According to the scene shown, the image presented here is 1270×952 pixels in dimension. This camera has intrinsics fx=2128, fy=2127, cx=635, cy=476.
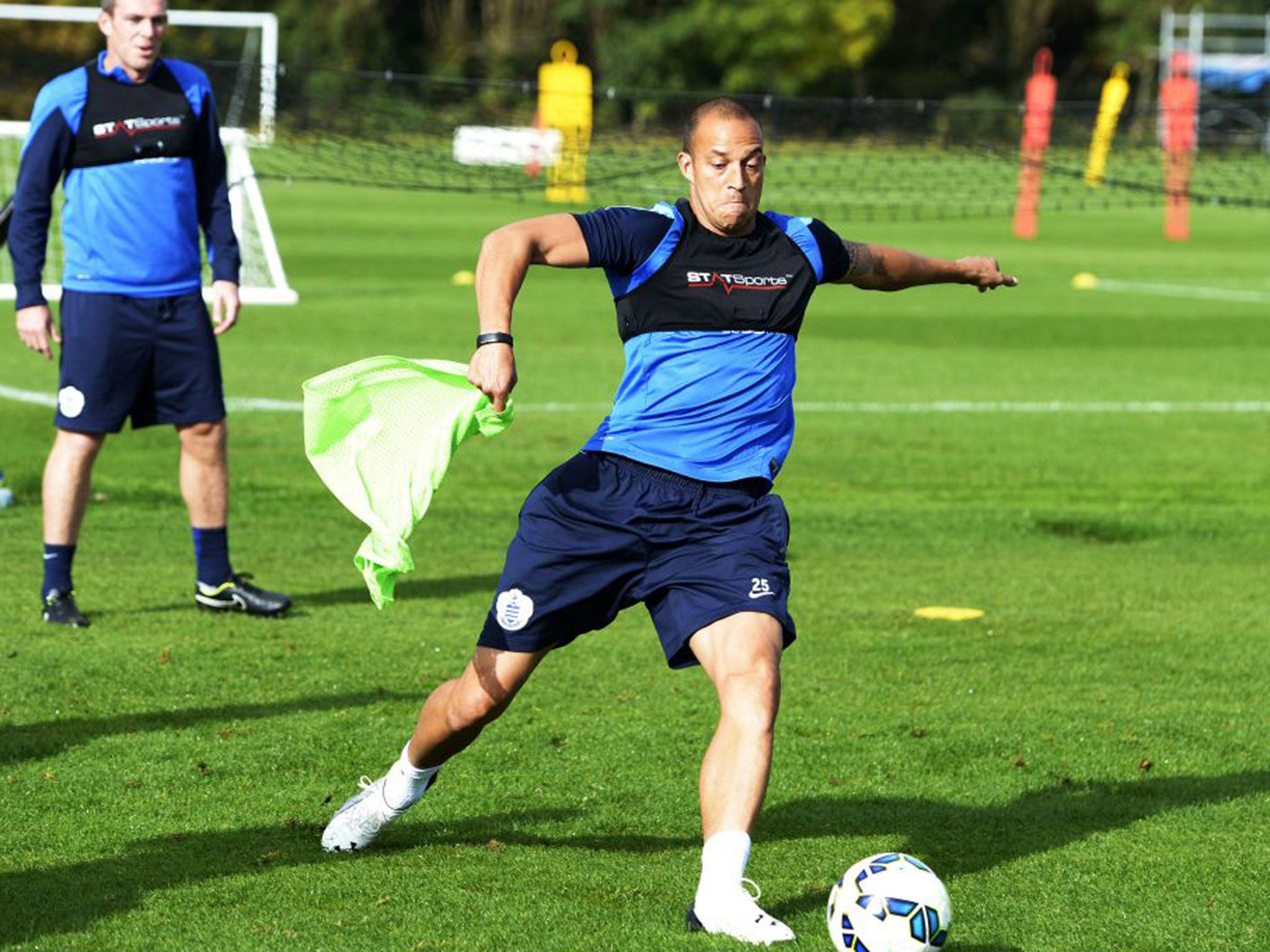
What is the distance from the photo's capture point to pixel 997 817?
20.2 feet

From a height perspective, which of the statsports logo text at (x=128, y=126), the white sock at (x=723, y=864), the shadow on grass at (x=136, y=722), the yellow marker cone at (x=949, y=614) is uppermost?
the statsports logo text at (x=128, y=126)

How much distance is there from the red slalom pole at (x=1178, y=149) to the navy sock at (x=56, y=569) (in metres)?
14.3

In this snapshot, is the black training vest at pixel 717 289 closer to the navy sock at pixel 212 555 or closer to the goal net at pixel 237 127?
the navy sock at pixel 212 555

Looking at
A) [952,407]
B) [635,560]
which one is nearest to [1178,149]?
[952,407]

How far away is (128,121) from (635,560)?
12.8ft

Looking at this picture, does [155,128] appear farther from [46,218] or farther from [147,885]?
[147,885]

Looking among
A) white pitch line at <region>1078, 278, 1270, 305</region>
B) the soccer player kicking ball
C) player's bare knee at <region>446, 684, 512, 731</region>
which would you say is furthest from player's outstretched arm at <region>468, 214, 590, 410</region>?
white pitch line at <region>1078, 278, 1270, 305</region>

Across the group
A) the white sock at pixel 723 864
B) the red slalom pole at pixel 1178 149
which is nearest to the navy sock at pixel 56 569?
the white sock at pixel 723 864

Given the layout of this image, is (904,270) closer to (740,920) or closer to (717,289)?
(717,289)

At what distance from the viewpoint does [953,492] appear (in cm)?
1223

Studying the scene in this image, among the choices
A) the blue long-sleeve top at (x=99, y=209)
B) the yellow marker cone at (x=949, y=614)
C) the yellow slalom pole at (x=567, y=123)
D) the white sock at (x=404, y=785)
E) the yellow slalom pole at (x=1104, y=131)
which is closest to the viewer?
the white sock at (x=404, y=785)

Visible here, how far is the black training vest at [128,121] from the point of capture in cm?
830

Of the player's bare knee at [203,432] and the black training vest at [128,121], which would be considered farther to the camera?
the player's bare knee at [203,432]

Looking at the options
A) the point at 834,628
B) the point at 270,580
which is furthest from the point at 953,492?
the point at 270,580
